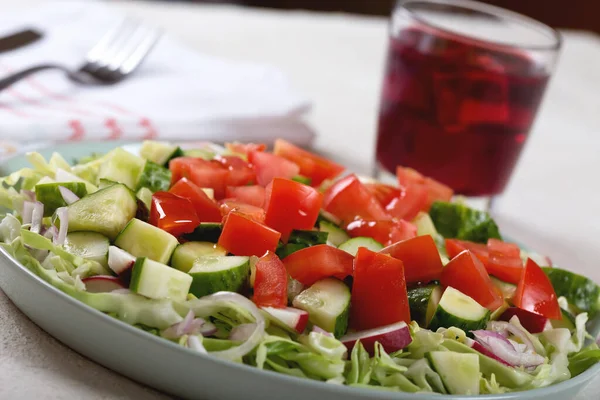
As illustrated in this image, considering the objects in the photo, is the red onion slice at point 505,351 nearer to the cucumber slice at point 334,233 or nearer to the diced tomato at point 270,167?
the cucumber slice at point 334,233

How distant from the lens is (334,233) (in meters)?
1.63

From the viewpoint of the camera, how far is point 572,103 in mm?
3838

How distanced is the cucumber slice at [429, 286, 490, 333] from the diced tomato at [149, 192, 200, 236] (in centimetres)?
48

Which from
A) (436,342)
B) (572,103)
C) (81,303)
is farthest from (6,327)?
(572,103)

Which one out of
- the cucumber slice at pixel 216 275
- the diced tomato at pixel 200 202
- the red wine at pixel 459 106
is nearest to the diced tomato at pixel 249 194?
the diced tomato at pixel 200 202

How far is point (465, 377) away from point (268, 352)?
1.06ft

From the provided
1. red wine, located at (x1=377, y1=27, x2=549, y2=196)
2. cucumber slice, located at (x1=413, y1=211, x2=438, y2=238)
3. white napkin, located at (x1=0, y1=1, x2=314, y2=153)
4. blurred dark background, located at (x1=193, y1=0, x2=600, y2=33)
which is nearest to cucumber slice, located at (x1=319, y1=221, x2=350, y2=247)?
cucumber slice, located at (x1=413, y1=211, x2=438, y2=238)

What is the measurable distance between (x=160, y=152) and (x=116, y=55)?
1171mm

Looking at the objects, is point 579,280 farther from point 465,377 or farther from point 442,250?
point 465,377

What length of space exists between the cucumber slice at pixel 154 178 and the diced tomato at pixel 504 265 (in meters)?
0.71

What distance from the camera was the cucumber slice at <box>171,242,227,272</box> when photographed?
1343 mm

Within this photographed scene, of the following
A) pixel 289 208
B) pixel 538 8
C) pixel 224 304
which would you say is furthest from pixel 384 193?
pixel 538 8

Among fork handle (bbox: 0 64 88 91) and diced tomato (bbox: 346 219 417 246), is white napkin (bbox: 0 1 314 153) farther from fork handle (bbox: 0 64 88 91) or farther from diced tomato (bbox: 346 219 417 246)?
diced tomato (bbox: 346 219 417 246)

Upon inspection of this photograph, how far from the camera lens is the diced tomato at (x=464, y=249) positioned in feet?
5.49
